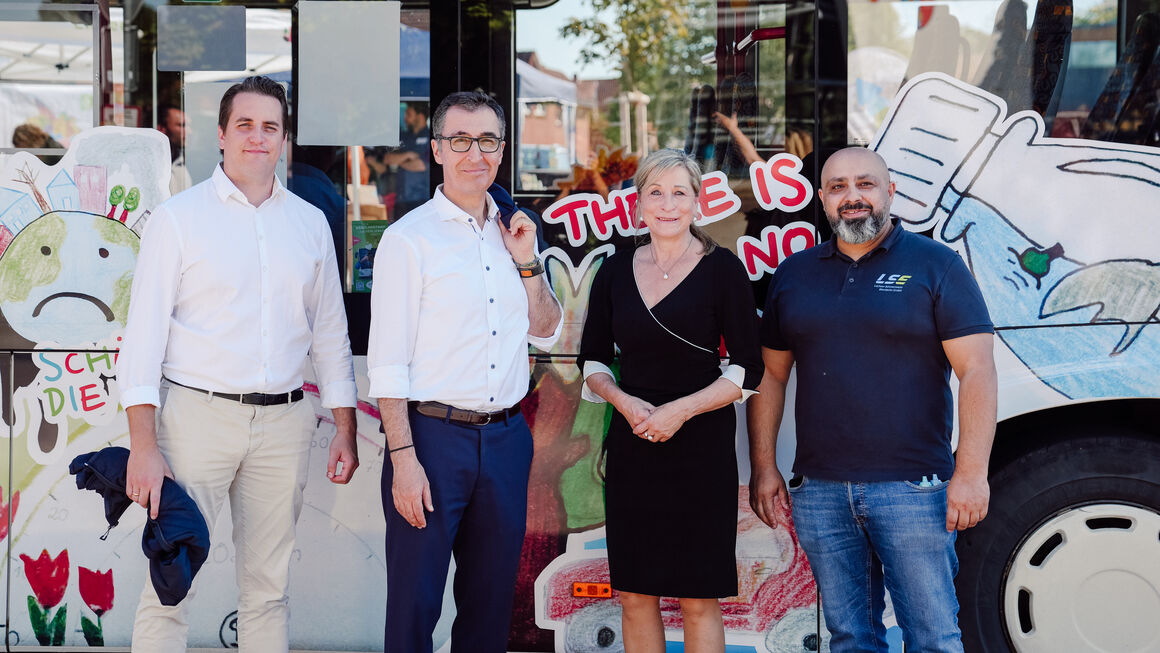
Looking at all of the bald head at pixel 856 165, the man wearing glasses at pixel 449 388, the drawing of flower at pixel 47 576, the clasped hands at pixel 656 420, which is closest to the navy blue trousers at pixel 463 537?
the man wearing glasses at pixel 449 388

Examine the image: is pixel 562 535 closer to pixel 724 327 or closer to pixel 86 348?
pixel 724 327

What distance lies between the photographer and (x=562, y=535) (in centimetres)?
339

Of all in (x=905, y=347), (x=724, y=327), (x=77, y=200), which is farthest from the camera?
(x=77, y=200)

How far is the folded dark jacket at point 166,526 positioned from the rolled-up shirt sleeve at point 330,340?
21.0 inches

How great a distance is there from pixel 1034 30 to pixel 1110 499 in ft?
5.36

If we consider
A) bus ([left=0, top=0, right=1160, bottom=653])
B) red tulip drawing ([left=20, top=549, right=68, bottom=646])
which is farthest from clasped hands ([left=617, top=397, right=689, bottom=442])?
red tulip drawing ([left=20, top=549, right=68, bottom=646])

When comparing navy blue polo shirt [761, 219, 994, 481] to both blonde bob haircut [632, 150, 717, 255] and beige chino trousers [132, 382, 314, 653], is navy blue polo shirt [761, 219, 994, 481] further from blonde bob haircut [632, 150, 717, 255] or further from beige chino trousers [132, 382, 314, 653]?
beige chino trousers [132, 382, 314, 653]

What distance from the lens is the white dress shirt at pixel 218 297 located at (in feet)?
8.60

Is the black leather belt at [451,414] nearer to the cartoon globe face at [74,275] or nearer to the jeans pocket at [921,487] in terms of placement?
the jeans pocket at [921,487]

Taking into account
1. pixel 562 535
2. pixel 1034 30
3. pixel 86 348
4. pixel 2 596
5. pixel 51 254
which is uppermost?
pixel 1034 30

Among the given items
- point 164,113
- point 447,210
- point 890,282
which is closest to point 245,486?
point 447,210

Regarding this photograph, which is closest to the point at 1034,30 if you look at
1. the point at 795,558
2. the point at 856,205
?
the point at 856,205

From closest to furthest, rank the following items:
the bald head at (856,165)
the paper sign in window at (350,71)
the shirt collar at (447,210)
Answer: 1. the shirt collar at (447,210)
2. the bald head at (856,165)
3. the paper sign in window at (350,71)

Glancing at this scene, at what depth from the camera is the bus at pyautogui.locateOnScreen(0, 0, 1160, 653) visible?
10.4 ft
